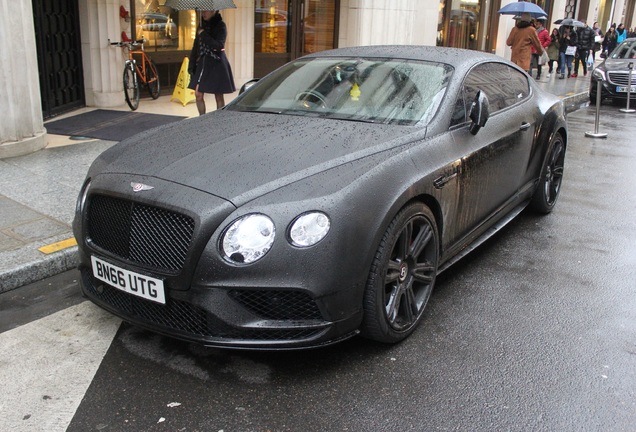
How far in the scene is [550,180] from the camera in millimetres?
6164

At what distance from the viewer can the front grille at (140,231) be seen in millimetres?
3068

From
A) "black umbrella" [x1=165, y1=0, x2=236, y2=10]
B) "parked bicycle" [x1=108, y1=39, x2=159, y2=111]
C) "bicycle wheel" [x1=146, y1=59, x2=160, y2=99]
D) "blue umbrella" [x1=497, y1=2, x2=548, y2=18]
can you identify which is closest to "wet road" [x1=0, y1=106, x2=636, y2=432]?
"black umbrella" [x1=165, y1=0, x2=236, y2=10]

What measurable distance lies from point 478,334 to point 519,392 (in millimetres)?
643

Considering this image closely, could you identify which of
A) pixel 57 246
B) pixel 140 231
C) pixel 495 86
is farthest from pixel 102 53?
pixel 140 231

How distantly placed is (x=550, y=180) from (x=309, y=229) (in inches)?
154

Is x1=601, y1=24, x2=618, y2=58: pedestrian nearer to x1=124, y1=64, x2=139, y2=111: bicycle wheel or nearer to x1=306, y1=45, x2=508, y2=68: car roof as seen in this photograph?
x1=124, y1=64, x2=139, y2=111: bicycle wheel

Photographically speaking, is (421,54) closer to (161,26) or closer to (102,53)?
(102,53)

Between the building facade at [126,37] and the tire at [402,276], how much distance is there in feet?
17.6

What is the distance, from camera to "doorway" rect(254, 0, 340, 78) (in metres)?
14.7

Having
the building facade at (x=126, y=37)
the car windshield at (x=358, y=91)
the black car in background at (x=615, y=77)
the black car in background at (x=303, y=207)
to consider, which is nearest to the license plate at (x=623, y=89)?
the black car in background at (x=615, y=77)

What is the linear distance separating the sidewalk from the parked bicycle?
234cm

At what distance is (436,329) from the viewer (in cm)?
383

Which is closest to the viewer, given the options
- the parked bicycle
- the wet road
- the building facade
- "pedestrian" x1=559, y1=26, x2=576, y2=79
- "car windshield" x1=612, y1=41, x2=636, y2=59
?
the wet road

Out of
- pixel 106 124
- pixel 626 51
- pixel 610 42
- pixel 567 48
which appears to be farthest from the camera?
pixel 610 42
